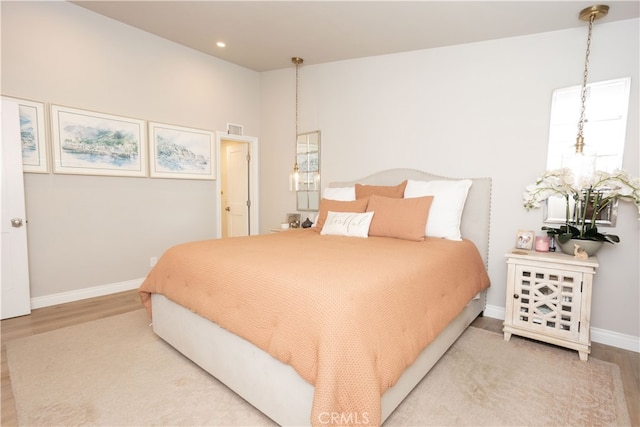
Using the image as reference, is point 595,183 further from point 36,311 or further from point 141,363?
point 36,311

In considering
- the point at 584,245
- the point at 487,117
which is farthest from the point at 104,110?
the point at 584,245

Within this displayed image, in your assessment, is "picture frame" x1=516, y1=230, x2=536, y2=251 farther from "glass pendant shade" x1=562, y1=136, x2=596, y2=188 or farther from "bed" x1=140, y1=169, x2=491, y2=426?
"glass pendant shade" x1=562, y1=136, x2=596, y2=188

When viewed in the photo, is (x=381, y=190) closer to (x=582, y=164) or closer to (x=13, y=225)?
(x=582, y=164)

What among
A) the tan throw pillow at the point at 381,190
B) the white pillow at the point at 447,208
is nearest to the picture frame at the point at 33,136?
the tan throw pillow at the point at 381,190

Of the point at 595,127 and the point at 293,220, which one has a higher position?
the point at 595,127

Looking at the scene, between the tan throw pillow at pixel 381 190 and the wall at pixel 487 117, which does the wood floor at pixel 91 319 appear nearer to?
the wall at pixel 487 117

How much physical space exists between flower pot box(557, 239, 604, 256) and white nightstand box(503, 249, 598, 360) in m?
0.05

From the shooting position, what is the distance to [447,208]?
9.34 ft

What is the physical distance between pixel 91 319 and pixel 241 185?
2753 millimetres

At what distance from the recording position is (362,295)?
1.39 m

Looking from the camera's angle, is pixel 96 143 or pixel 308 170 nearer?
pixel 96 143

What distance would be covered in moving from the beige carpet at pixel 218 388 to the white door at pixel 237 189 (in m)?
2.75

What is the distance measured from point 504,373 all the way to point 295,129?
3.63 metres

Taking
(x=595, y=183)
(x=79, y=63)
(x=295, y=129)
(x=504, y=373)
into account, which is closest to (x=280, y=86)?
(x=295, y=129)
